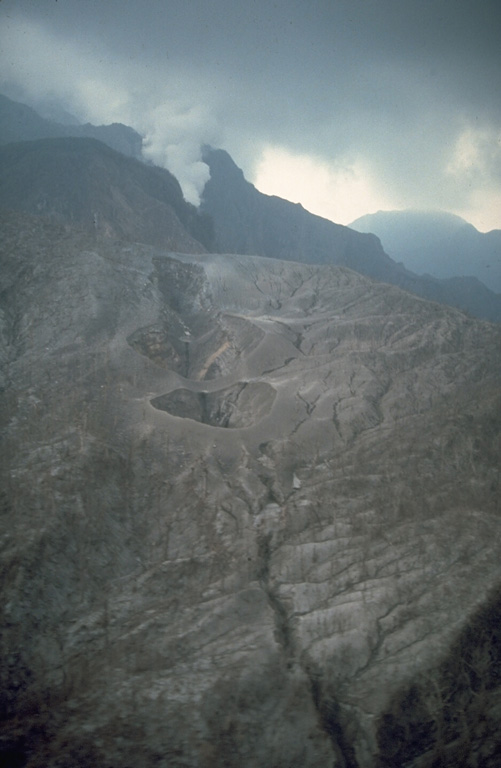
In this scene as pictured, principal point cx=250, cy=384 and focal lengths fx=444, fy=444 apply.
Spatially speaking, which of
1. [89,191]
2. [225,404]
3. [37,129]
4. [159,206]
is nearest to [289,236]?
[159,206]

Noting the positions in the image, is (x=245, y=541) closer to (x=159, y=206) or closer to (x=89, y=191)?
(x=89, y=191)

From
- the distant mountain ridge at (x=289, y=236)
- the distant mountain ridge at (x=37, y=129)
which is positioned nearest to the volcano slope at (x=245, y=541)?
the distant mountain ridge at (x=37, y=129)

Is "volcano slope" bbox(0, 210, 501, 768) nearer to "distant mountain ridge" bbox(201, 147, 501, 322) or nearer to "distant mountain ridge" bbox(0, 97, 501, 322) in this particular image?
"distant mountain ridge" bbox(0, 97, 501, 322)

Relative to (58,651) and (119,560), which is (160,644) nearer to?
(58,651)

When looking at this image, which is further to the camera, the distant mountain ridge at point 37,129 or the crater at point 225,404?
the distant mountain ridge at point 37,129

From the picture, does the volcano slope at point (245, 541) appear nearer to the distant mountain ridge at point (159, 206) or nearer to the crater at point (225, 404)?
the crater at point (225, 404)

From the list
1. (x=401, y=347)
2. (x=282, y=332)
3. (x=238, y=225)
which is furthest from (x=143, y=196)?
(x=401, y=347)
